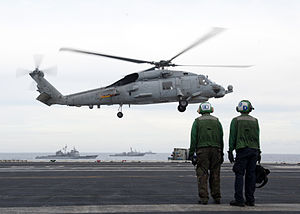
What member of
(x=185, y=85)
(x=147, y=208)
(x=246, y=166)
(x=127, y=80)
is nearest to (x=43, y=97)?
(x=127, y=80)

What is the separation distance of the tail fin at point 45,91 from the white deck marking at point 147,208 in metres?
29.1

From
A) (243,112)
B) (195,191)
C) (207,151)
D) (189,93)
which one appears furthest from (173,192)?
(189,93)

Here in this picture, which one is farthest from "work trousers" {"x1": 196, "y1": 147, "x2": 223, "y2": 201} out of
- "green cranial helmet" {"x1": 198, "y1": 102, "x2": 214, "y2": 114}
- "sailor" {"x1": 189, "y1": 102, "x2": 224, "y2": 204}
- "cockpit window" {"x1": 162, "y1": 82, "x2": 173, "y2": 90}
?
"cockpit window" {"x1": 162, "y1": 82, "x2": 173, "y2": 90}

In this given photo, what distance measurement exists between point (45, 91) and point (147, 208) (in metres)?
31.8

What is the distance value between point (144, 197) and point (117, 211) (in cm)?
241

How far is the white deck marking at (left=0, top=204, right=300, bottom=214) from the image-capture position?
26.0 feet

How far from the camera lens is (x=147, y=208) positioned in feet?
27.2

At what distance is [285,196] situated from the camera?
35.6 ft

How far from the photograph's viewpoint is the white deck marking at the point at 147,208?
793cm

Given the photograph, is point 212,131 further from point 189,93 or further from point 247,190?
point 189,93

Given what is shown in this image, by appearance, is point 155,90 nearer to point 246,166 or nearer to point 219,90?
point 219,90

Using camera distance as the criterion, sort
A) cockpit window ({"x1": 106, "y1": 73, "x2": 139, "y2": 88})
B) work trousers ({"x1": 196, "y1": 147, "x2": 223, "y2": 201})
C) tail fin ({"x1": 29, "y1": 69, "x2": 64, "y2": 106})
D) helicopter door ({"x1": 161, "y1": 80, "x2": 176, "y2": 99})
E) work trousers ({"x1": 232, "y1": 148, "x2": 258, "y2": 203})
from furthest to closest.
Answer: tail fin ({"x1": 29, "y1": 69, "x2": 64, "y2": 106}) → cockpit window ({"x1": 106, "y1": 73, "x2": 139, "y2": 88}) → helicopter door ({"x1": 161, "y1": 80, "x2": 176, "y2": 99}) → work trousers ({"x1": 196, "y1": 147, "x2": 223, "y2": 201}) → work trousers ({"x1": 232, "y1": 148, "x2": 258, "y2": 203})

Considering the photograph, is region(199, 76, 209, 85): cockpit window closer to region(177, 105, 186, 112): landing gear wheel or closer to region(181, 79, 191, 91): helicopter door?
region(181, 79, 191, 91): helicopter door

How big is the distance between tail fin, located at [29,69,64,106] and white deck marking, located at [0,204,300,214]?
29076 millimetres
